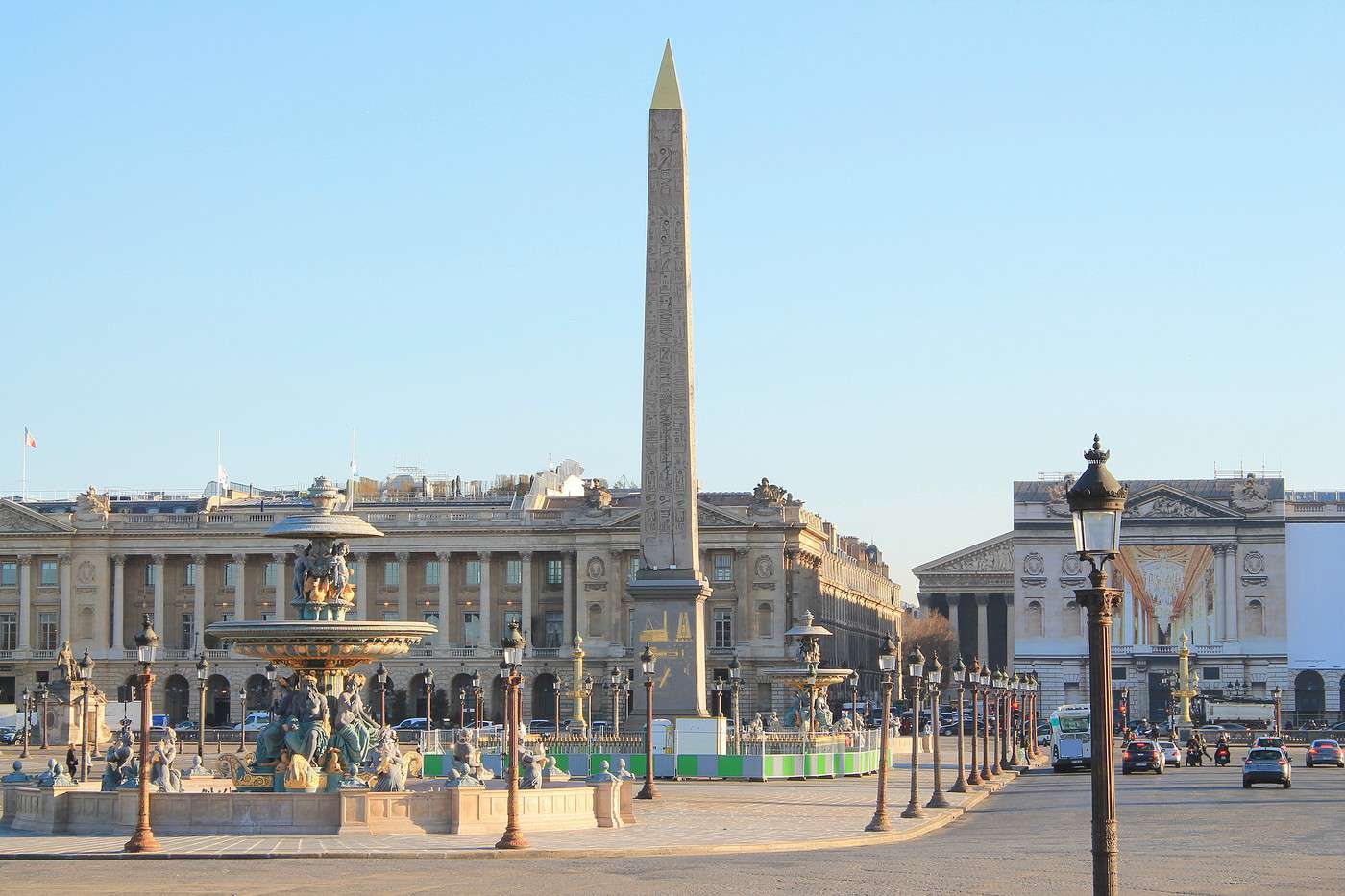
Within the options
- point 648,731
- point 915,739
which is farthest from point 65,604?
point 915,739

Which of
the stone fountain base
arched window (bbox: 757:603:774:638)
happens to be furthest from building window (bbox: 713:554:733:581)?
the stone fountain base

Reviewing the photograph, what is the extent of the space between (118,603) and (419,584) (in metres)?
17.1

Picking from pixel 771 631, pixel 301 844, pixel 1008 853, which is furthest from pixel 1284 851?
pixel 771 631

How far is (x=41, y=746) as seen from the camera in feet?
286

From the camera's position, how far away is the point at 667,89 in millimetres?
52469

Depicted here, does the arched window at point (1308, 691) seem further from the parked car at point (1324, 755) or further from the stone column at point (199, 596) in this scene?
the stone column at point (199, 596)

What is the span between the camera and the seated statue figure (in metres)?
33.5

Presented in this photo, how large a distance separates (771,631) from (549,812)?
91.5 m

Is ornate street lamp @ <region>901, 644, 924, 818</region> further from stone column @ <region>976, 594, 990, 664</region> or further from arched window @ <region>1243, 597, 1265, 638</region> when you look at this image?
stone column @ <region>976, 594, 990, 664</region>

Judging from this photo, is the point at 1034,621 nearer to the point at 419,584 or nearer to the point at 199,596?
the point at 419,584

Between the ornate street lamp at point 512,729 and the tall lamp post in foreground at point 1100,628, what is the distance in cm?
1533

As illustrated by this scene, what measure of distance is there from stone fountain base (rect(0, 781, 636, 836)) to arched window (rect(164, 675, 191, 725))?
93.7 meters

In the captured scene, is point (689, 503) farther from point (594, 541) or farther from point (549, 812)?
point (594, 541)

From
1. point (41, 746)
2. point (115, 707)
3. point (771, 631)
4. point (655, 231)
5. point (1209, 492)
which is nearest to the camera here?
point (655, 231)
